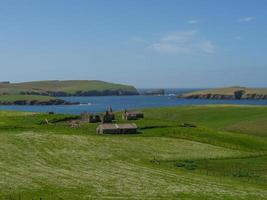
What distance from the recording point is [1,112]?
477 ft

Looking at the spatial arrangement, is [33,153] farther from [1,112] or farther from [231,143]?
[1,112]

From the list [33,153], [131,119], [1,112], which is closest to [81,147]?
[33,153]

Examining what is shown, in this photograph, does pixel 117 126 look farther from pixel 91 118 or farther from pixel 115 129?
pixel 91 118

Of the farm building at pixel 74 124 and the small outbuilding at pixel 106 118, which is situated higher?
the small outbuilding at pixel 106 118

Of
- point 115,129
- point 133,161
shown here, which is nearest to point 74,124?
point 115,129

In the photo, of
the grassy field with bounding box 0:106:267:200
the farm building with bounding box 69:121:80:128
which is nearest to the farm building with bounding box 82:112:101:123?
the farm building with bounding box 69:121:80:128

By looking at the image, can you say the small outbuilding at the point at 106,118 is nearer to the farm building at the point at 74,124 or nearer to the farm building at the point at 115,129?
the farm building at the point at 74,124

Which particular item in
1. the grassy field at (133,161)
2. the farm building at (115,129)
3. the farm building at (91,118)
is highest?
the farm building at (91,118)

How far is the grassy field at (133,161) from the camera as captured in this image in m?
50.5

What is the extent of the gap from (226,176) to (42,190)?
25.4 metres

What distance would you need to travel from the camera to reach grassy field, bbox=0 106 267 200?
50531 millimetres

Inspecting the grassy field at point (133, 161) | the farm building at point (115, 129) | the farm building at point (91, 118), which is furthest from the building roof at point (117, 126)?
the farm building at point (91, 118)

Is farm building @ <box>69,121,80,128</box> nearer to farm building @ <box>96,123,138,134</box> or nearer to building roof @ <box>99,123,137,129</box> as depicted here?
farm building @ <box>96,123,138,134</box>

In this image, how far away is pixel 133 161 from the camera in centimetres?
7200
